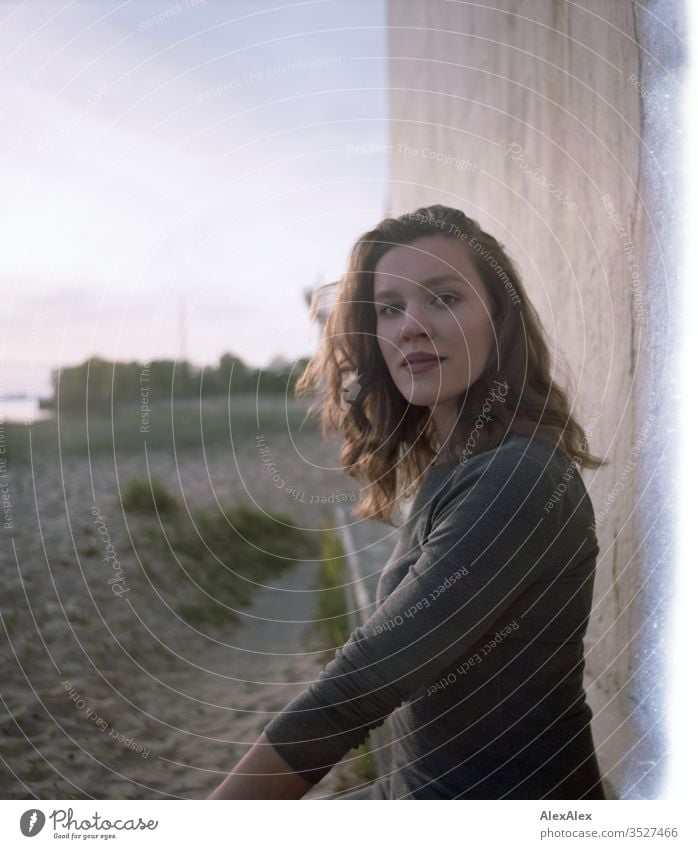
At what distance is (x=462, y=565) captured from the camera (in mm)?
549

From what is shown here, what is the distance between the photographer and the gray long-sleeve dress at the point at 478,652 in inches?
21.8

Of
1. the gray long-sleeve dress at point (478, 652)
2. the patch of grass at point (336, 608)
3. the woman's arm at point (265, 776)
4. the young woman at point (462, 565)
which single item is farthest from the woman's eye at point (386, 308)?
the patch of grass at point (336, 608)

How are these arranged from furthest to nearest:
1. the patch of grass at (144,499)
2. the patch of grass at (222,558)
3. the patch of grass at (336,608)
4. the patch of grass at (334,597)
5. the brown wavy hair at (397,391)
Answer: the patch of grass at (144,499)
the patch of grass at (222,558)
the patch of grass at (334,597)
the patch of grass at (336,608)
the brown wavy hair at (397,391)

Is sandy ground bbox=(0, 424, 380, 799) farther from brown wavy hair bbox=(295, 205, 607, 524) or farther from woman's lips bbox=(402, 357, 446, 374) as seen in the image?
woman's lips bbox=(402, 357, 446, 374)

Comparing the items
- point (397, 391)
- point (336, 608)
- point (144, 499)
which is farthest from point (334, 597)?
point (397, 391)

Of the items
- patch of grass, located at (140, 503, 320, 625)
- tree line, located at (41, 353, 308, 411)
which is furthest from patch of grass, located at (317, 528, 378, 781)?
tree line, located at (41, 353, 308, 411)

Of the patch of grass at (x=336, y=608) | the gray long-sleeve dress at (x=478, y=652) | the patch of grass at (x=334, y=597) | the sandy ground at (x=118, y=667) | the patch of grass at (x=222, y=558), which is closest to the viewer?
the gray long-sleeve dress at (x=478, y=652)

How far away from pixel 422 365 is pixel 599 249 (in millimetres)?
265

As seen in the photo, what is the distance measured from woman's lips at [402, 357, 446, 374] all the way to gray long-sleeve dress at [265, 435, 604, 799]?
9 centimetres

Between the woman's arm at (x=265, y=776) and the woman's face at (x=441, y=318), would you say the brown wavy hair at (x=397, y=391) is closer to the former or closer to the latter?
the woman's face at (x=441, y=318)

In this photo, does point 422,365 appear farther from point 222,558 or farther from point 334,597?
point 222,558

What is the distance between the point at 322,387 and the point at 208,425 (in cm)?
416
